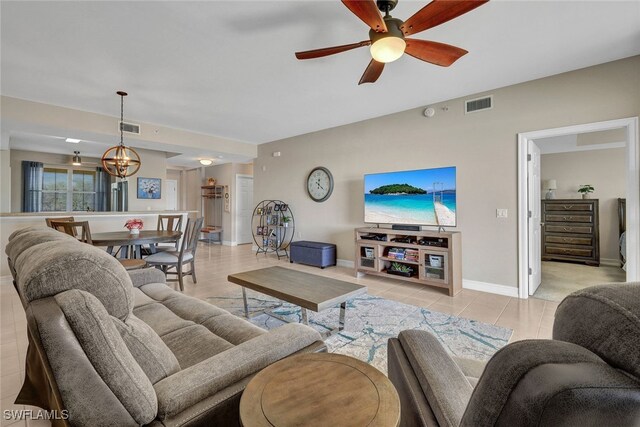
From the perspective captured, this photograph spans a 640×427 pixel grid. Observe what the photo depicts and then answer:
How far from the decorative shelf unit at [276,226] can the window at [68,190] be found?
5039 millimetres

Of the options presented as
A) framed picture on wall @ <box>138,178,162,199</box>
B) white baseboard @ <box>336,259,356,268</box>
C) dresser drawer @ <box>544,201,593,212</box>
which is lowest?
white baseboard @ <box>336,259,356,268</box>

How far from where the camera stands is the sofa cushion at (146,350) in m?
0.91

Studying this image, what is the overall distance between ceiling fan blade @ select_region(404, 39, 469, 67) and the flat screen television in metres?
1.80

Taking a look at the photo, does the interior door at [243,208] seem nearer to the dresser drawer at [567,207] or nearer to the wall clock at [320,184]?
the wall clock at [320,184]

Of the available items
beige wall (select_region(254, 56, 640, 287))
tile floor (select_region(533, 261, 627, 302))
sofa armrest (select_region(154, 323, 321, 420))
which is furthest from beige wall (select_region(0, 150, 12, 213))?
tile floor (select_region(533, 261, 627, 302))

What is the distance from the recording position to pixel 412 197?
13.7 ft

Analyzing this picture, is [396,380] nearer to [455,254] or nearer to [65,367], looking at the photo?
[65,367]

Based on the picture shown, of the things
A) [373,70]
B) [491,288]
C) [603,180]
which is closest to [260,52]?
[373,70]

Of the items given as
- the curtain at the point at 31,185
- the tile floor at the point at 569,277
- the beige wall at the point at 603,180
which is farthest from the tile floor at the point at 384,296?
the curtain at the point at 31,185

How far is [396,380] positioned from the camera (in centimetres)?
111

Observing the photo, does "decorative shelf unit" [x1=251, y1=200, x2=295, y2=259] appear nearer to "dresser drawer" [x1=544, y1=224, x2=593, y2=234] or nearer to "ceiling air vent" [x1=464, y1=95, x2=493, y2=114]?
"ceiling air vent" [x1=464, y1=95, x2=493, y2=114]

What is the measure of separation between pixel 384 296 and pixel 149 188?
6778mm

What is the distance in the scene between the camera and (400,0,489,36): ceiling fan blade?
5.62 feet

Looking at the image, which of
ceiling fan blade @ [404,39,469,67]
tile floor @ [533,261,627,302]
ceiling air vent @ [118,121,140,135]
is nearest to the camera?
ceiling fan blade @ [404,39,469,67]
